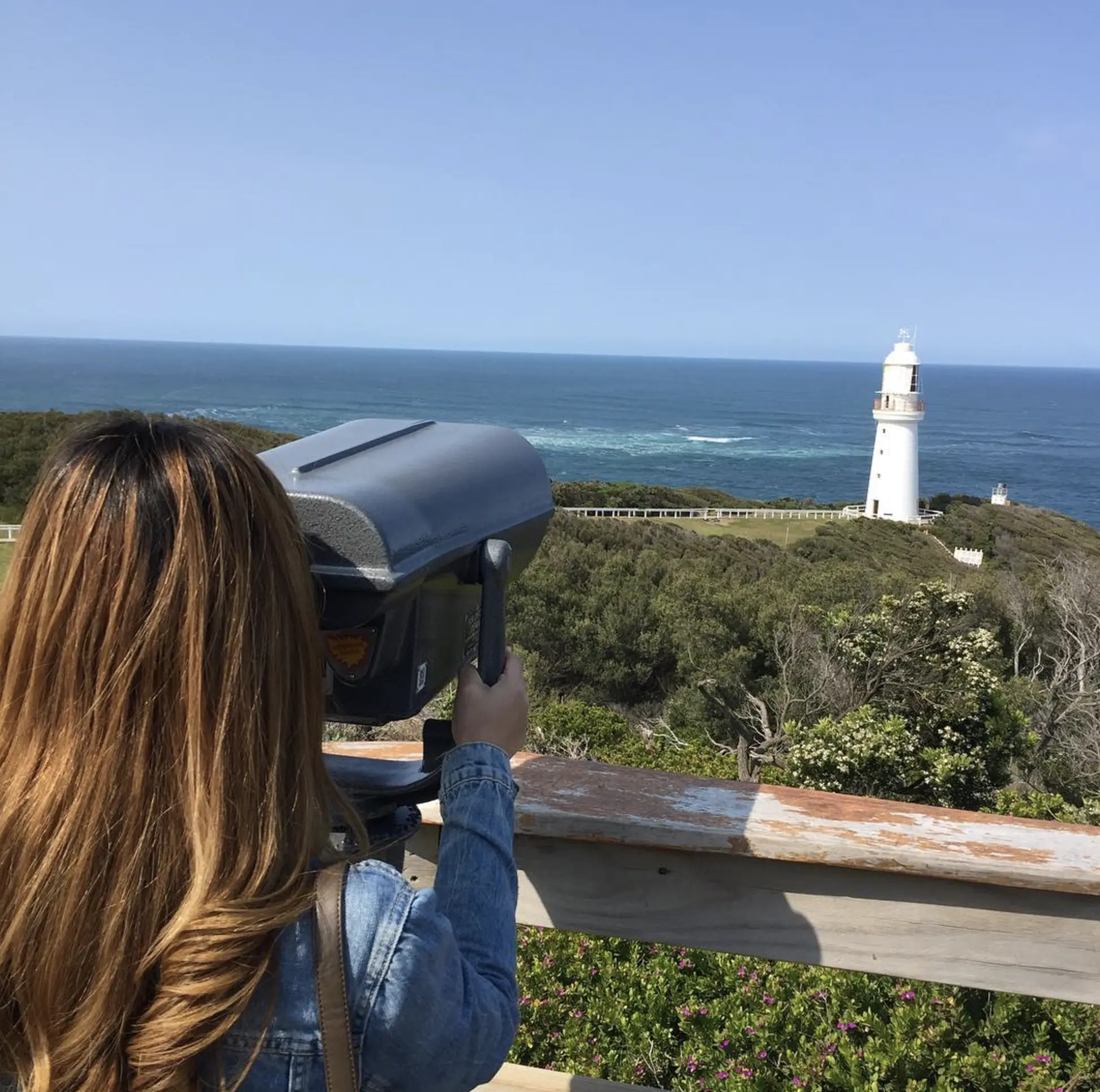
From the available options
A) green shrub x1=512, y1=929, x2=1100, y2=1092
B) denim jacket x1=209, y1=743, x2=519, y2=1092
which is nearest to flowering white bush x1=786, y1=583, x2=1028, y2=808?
green shrub x1=512, y1=929, x2=1100, y2=1092

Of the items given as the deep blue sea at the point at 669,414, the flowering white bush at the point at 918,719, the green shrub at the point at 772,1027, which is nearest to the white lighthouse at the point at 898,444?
the deep blue sea at the point at 669,414

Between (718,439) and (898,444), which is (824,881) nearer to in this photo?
(898,444)

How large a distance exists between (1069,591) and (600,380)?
139 m

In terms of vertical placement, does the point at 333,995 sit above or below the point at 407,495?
below

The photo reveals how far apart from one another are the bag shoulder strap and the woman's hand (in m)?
0.24

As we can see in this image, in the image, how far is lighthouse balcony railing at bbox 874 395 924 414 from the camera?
30734 millimetres

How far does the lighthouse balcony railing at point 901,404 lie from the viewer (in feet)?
101

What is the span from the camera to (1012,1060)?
69.4 inches

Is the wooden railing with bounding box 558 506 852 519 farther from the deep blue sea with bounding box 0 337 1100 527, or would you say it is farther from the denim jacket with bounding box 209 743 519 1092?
the denim jacket with bounding box 209 743 519 1092

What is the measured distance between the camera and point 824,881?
1.17 metres

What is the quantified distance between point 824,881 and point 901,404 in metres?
31.8

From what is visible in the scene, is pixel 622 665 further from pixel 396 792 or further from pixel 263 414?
pixel 263 414

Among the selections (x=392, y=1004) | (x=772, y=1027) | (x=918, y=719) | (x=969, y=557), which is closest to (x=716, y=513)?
(x=969, y=557)

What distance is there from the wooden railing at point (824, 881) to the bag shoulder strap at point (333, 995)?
410 mm
